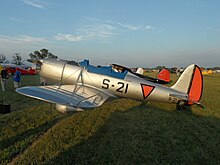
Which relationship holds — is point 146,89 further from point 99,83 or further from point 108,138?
point 108,138

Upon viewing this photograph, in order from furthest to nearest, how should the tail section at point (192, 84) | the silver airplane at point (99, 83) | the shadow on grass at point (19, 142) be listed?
the tail section at point (192, 84), the silver airplane at point (99, 83), the shadow on grass at point (19, 142)

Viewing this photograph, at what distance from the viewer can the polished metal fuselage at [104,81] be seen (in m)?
5.53

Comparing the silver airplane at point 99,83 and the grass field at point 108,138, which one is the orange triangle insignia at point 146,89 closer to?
the silver airplane at point 99,83

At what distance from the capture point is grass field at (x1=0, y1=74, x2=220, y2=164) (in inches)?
134

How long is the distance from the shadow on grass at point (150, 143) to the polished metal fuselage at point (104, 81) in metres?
0.95

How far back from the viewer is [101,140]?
4145 millimetres

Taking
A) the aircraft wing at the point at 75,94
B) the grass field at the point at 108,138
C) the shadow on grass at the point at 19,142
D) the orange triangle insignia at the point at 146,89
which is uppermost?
the orange triangle insignia at the point at 146,89

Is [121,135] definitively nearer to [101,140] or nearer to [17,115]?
[101,140]

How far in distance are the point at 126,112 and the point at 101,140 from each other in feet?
9.13

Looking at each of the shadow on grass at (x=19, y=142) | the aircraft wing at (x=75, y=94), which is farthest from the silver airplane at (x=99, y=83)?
the shadow on grass at (x=19, y=142)

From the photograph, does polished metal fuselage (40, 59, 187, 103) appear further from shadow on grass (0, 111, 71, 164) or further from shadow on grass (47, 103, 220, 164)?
shadow on grass (0, 111, 71, 164)

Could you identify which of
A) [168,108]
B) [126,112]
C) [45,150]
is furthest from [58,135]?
[168,108]

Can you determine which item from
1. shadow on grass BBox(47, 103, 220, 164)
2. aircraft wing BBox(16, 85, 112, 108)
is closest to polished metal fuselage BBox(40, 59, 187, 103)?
aircraft wing BBox(16, 85, 112, 108)

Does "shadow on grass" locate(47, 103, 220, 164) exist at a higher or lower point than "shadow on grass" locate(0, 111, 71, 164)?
higher
